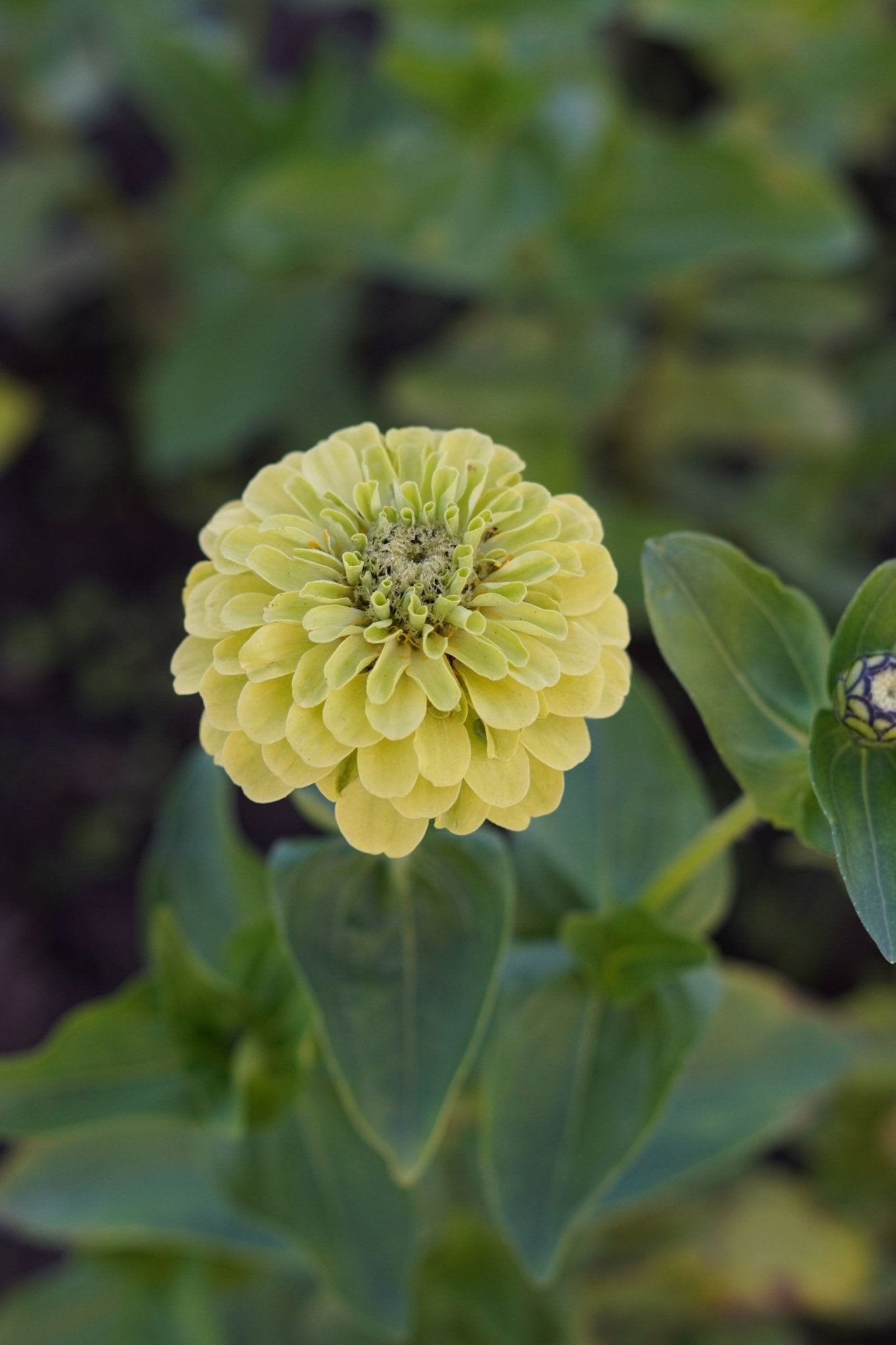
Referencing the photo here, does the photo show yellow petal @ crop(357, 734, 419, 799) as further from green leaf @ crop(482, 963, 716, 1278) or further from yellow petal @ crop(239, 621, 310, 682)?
green leaf @ crop(482, 963, 716, 1278)

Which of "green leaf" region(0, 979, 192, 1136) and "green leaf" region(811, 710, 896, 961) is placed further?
"green leaf" region(0, 979, 192, 1136)

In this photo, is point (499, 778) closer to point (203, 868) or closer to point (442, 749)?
point (442, 749)

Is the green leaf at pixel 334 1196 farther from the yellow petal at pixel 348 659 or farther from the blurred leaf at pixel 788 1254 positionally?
the blurred leaf at pixel 788 1254

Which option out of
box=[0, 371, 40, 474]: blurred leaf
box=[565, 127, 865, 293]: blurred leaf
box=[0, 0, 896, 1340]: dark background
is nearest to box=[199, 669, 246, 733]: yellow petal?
box=[0, 0, 896, 1340]: dark background

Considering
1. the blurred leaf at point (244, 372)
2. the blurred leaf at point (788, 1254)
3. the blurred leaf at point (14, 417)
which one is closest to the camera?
the blurred leaf at point (788, 1254)

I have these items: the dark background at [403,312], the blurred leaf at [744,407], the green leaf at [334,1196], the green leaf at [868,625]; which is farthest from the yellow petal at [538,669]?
the blurred leaf at [744,407]

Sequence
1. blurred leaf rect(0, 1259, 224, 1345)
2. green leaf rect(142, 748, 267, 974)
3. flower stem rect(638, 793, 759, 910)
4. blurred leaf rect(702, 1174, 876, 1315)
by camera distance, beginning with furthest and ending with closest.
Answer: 1. blurred leaf rect(702, 1174, 876, 1315)
2. blurred leaf rect(0, 1259, 224, 1345)
3. green leaf rect(142, 748, 267, 974)
4. flower stem rect(638, 793, 759, 910)
